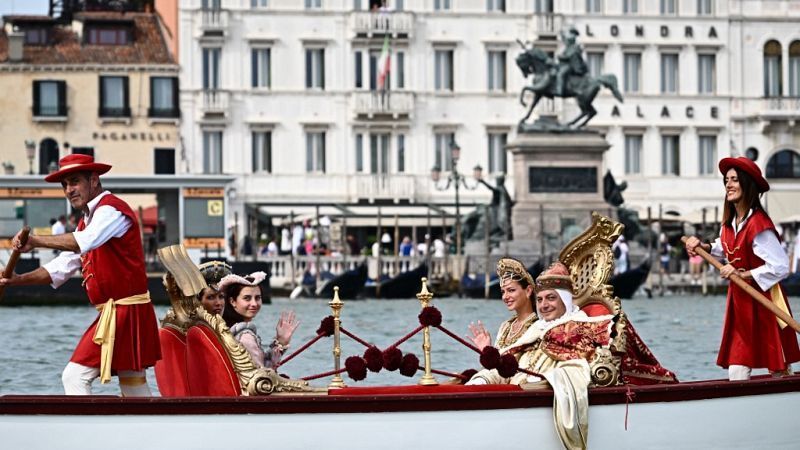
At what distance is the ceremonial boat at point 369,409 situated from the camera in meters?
6.96

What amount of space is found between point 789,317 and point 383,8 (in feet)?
110

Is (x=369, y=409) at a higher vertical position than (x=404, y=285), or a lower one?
higher

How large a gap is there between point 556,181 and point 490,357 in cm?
2248

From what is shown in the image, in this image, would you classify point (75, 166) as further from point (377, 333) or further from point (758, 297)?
point (377, 333)

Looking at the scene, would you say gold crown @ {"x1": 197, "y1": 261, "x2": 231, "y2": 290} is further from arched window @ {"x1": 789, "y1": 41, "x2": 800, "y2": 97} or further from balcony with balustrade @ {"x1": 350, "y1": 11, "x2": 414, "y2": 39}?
arched window @ {"x1": 789, "y1": 41, "x2": 800, "y2": 97}

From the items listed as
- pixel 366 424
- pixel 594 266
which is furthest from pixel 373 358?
pixel 594 266

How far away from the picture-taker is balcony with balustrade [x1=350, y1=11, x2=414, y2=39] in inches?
1599

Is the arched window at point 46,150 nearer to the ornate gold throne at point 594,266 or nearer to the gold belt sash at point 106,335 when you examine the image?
the ornate gold throne at point 594,266

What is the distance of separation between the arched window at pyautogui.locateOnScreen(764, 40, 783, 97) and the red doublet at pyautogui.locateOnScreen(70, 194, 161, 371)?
121 feet

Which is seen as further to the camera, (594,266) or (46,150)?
(46,150)

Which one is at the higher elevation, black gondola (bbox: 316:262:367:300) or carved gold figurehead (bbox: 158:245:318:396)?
carved gold figurehead (bbox: 158:245:318:396)

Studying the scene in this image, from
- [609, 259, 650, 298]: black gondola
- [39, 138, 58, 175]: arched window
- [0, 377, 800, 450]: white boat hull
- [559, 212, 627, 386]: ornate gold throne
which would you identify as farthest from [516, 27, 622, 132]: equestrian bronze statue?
[0, 377, 800, 450]: white boat hull

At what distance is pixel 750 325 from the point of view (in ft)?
25.8

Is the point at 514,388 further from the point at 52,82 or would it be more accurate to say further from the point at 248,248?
the point at 52,82
